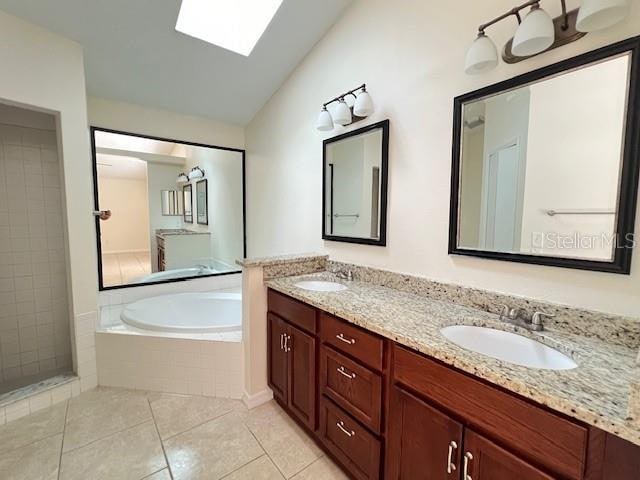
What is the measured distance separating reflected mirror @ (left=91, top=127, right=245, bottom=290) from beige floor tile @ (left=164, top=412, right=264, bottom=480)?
5.48 feet

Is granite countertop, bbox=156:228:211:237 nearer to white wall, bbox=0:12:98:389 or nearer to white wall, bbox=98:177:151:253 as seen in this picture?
white wall, bbox=98:177:151:253

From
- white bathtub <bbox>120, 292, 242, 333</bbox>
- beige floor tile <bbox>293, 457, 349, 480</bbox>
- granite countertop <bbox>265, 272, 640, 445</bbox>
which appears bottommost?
beige floor tile <bbox>293, 457, 349, 480</bbox>

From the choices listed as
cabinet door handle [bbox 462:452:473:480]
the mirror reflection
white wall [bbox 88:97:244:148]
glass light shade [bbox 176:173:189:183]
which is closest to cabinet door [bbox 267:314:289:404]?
cabinet door handle [bbox 462:452:473:480]

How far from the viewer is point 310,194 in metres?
2.42

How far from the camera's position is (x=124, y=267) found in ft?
9.00

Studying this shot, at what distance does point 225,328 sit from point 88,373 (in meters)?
1.04

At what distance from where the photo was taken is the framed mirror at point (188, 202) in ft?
10.5

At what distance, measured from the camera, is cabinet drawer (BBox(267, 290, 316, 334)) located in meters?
1.53

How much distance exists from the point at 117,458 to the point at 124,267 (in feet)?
5.69

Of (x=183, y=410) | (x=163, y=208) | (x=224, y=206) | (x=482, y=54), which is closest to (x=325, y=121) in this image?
(x=482, y=54)

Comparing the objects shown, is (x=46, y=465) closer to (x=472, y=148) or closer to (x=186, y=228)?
(x=186, y=228)

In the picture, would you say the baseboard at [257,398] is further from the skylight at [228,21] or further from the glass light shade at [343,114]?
the skylight at [228,21]

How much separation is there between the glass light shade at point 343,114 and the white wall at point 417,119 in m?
0.15

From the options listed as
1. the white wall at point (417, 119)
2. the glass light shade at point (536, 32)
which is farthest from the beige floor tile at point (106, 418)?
the glass light shade at point (536, 32)
